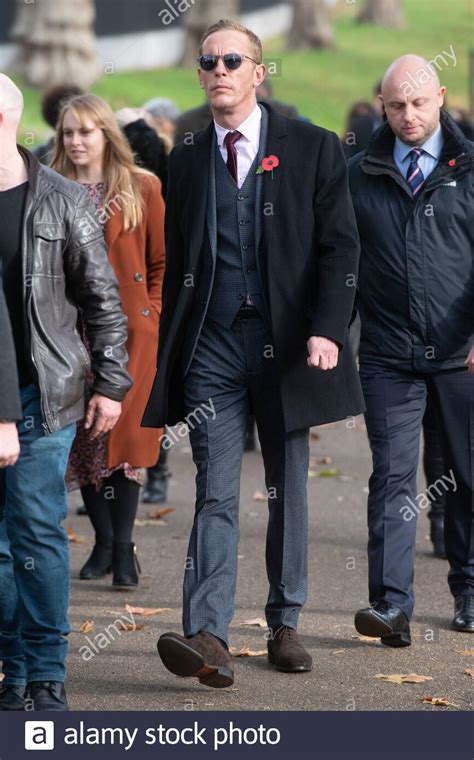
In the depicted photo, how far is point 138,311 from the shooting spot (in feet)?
26.1

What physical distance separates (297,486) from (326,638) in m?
0.90

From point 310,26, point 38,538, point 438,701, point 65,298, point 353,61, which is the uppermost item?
point 310,26

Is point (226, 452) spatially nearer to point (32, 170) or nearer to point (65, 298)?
point (65, 298)

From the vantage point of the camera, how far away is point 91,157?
7.92 metres

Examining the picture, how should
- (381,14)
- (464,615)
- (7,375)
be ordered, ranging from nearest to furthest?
(7,375), (464,615), (381,14)

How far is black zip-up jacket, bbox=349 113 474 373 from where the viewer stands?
6852mm

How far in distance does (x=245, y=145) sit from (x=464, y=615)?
2.31 metres

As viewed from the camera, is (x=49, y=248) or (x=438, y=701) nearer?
(x=49, y=248)

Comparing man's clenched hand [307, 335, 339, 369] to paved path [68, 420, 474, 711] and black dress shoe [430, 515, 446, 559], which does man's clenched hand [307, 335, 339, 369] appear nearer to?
paved path [68, 420, 474, 711]

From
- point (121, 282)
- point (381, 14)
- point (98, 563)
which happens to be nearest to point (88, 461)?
point (98, 563)

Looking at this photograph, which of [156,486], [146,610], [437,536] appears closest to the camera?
[146,610]

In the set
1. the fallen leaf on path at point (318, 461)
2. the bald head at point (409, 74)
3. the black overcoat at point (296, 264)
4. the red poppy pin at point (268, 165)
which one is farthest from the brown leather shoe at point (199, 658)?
the fallen leaf on path at point (318, 461)

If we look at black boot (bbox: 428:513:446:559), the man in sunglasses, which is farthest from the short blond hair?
black boot (bbox: 428:513:446:559)
